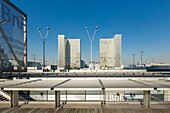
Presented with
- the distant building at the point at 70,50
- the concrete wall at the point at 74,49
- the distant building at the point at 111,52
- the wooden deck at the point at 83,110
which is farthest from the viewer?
the concrete wall at the point at 74,49

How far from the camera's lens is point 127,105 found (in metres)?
12.0

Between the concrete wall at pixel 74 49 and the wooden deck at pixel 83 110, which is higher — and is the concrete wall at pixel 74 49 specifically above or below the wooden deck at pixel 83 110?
above

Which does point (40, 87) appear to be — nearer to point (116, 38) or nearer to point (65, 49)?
point (116, 38)

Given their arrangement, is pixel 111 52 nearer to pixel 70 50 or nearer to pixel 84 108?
pixel 70 50

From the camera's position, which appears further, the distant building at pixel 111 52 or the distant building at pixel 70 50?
the distant building at pixel 70 50

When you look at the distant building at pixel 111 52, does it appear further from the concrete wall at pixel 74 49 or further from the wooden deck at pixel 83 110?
the wooden deck at pixel 83 110

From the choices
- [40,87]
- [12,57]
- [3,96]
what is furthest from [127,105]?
[12,57]

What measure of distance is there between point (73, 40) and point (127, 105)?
132345mm

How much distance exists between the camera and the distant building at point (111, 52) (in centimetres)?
11644

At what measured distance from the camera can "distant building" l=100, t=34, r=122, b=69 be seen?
116438mm

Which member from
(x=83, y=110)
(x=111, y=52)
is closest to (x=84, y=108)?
(x=83, y=110)

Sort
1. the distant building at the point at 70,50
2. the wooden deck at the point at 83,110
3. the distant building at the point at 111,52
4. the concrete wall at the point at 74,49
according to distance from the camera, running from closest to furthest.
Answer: the wooden deck at the point at 83,110, the distant building at the point at 111,52, the distant building at the point at 70,50, the concrete wall at the point at 74,49

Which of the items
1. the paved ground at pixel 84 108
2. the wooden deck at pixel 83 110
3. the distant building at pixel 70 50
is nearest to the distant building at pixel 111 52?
the distant building at pixel 70 50

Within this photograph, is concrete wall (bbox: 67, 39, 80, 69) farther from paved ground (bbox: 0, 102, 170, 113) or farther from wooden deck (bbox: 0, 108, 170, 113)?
wooden deck (bbox: 0, 108, 170, 113)
